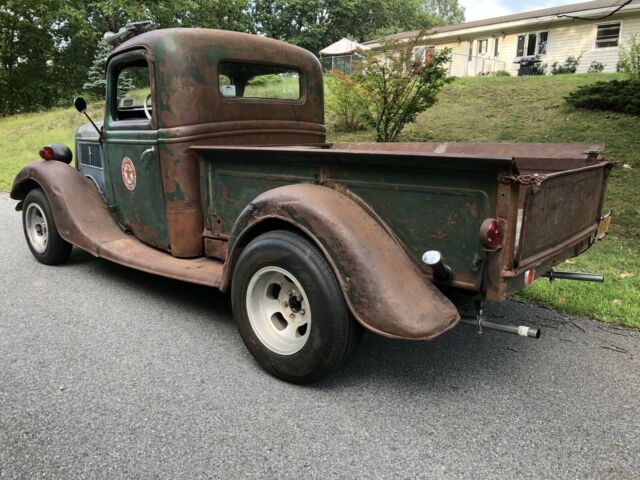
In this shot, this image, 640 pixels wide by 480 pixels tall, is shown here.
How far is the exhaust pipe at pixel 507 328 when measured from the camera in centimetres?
229

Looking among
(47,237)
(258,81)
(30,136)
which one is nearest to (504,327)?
(258,81)

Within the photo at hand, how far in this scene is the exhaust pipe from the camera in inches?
90.3

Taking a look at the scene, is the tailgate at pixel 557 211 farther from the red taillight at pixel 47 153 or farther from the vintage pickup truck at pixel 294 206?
the red taillight at pixel 47 153

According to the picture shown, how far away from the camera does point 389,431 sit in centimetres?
234

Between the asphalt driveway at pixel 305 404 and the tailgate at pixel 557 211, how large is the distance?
0.73 meters

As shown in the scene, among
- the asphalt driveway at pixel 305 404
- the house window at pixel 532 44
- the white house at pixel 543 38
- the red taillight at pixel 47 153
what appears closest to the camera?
the asphalt driveway at pixel 305 404

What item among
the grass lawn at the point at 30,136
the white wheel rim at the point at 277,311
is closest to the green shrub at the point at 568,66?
the grass lawn at the point at 30,136

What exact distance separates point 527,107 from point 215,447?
11.8 meters

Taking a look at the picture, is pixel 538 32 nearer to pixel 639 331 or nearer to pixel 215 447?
pixel 639 331

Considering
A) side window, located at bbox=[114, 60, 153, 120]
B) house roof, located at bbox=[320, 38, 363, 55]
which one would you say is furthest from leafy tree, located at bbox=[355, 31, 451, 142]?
house roof, located at bbox=[320, 38, 363, 55]

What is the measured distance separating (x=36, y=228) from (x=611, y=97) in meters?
10.6

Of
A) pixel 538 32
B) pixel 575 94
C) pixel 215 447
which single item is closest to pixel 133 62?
pixel 215 447

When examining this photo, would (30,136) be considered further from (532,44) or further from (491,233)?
(532,44)

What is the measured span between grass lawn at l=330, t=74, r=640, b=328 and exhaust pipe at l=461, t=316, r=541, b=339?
1.64 meters
